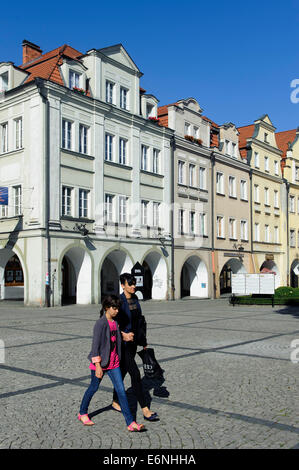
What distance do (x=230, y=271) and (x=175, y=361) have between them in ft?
120

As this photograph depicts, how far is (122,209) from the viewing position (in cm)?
3234

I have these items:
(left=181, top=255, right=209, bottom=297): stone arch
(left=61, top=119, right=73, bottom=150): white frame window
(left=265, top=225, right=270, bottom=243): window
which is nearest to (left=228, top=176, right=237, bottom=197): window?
(left=265, top=225, right=270, bottom=243): window

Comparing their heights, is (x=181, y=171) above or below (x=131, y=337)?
above

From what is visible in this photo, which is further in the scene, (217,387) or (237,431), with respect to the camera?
(217,387)

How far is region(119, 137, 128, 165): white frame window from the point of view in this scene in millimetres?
32750

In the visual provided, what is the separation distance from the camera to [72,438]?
18.4ft

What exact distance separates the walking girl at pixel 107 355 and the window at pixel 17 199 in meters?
23.3

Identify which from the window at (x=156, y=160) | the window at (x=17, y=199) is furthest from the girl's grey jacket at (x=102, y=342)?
the window at (x=156, y=160)

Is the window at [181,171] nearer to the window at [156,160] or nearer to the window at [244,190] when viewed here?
the window at [156,160]

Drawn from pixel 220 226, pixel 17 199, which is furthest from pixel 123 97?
pixel 220 226

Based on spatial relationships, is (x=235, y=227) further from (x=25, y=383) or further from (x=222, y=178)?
(x=25, y=383)

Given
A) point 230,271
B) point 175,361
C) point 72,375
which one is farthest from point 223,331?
point 230,271

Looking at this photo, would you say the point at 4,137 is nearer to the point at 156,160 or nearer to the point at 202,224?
the point at 156,160

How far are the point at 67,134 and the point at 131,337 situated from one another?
939 inches
